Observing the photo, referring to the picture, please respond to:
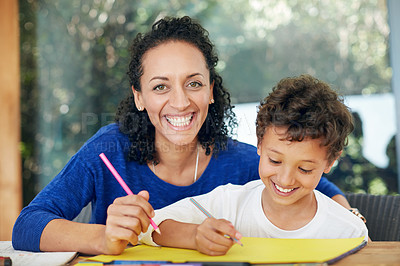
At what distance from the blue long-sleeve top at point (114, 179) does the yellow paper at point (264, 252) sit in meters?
0.42

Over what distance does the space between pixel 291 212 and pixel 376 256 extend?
35 centimetres

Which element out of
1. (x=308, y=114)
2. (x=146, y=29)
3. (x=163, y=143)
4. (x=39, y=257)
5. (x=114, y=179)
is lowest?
(x=39, y=257)

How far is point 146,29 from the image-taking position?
125 inches

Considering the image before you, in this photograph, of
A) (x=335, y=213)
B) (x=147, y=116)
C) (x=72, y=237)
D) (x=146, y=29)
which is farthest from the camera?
(x=146, y=29)

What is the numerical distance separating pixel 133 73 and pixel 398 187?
1.99 meters

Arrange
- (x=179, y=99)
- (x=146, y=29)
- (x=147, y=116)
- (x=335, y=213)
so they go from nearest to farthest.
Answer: (x=335, y=213) < (x=179, y=99) < (x=147, y=116) < (x=146, y=29)

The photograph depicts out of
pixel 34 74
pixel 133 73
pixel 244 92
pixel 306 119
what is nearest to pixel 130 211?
pixel 306 119

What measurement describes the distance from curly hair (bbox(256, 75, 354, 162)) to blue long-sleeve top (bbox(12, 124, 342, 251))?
0.33 m

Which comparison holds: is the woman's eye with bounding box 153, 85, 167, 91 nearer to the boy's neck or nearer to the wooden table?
the boy's neck

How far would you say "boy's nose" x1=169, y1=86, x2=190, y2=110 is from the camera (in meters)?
1.46

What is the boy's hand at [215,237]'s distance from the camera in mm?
949

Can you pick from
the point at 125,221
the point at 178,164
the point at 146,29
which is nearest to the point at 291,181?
the point at 125,221

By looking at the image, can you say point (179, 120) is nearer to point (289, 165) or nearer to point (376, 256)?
point (289, 165)

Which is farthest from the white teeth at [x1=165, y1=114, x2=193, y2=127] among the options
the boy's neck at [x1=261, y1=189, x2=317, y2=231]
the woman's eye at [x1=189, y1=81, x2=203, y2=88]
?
the boy's neck at [x1=261, y1=189, x2=317, y2=231]
